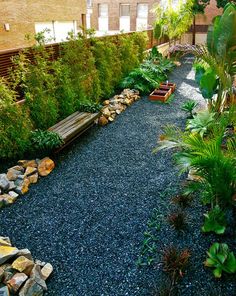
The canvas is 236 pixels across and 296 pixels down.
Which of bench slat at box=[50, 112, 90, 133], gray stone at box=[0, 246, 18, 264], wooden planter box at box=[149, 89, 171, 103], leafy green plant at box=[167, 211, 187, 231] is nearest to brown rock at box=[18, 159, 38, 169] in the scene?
bench slat at box=[50, 112, 90, 133]

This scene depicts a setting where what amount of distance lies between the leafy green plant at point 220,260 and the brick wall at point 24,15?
29.3 feet

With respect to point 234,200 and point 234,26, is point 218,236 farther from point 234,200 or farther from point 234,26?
point 234,26

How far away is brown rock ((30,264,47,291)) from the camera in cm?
265

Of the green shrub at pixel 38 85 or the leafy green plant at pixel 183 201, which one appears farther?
the green shrub at pixel 38 85

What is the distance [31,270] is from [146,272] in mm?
1174

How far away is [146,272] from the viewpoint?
282 cm

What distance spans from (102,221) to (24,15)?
11.5 metres

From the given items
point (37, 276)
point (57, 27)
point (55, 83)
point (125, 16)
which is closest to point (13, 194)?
point (37, 276)

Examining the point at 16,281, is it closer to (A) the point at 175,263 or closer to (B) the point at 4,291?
(B) the point at 4,291

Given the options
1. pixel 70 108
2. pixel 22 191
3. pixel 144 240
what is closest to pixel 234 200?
pixel 144 240

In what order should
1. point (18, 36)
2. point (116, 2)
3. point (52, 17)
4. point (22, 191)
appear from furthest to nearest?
1. point (116, 2)
2. point (52, 17)
3. point (18, 36)
4. point (22, 191)

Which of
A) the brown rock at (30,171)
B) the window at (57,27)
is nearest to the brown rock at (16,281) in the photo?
the brown rock at (30,171)

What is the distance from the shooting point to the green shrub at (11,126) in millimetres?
4426

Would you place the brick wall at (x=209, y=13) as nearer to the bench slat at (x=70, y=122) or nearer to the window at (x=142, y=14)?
the window at (x=142, y=14)
